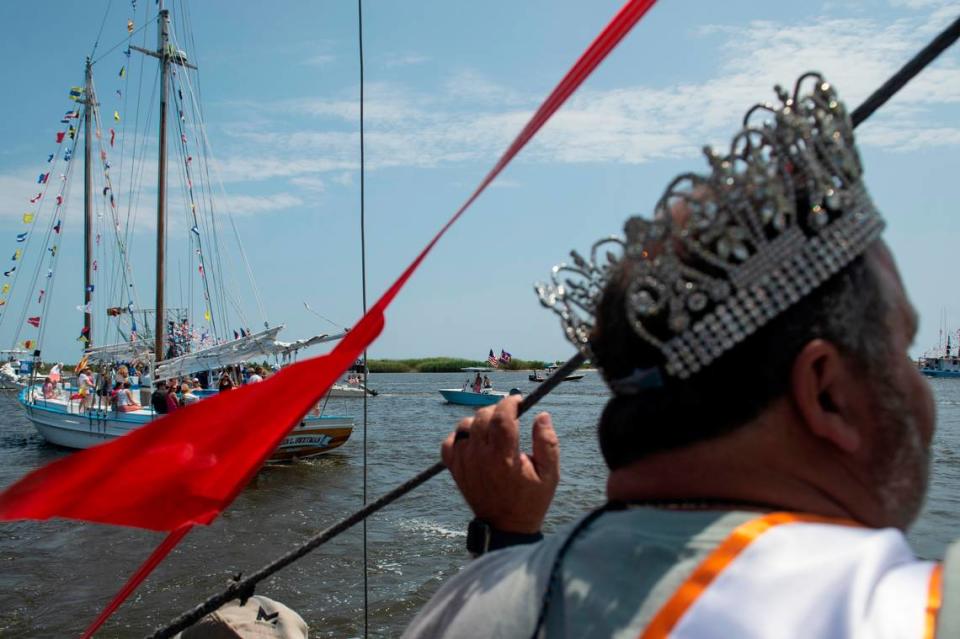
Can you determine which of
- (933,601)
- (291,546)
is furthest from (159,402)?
(933,601)

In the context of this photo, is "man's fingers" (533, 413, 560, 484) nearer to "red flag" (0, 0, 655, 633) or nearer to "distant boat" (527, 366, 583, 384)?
"distant boat" (527, 366, 583, 384)

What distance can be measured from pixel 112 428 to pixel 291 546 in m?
11.4

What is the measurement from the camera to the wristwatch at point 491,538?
151cm

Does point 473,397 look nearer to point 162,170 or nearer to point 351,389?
point 351,389

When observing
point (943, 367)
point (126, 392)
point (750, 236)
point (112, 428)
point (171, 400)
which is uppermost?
point (750, 236)

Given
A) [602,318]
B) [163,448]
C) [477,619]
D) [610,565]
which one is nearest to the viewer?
[610,565]

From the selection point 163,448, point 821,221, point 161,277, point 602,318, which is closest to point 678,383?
point 602,318

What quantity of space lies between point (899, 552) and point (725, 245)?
0.43 metres

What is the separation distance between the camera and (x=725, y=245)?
3.61 ft

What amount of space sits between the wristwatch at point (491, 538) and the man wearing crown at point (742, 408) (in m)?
0.28

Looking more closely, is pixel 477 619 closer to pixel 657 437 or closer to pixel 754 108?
pixel 657 437

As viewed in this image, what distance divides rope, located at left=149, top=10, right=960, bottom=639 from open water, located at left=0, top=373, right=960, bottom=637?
267 inches

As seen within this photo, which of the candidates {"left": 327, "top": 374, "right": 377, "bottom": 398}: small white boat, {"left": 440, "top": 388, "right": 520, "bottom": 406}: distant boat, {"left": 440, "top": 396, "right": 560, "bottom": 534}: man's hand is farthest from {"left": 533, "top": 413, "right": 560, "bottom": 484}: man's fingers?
{"left": 327, "top": 374, "right": 377, "bottom": 398}: small white boat

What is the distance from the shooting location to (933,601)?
0.83 m
